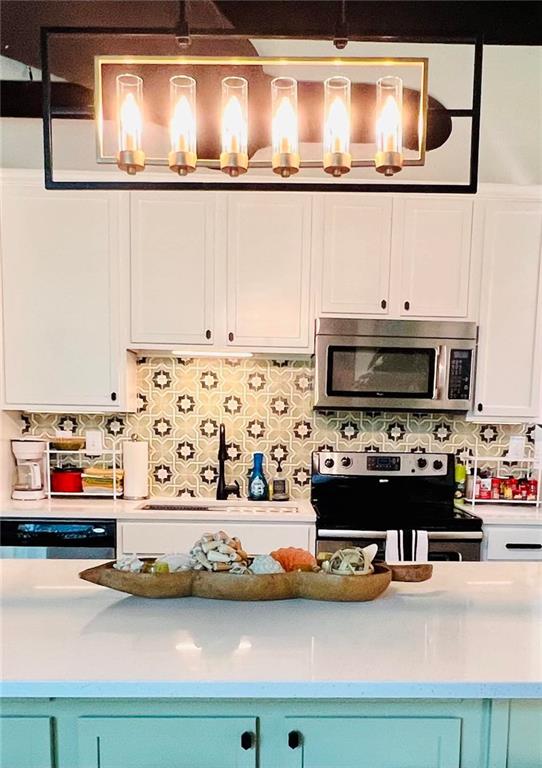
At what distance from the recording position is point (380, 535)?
8.62ft

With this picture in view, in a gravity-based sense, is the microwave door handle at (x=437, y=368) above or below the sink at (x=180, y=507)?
above

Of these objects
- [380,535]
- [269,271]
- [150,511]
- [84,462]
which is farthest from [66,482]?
[380,535]

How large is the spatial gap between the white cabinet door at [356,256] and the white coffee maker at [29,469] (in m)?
1.76

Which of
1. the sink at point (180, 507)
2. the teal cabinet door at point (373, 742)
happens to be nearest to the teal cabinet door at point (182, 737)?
the teal cabinet door at point (373, 742)

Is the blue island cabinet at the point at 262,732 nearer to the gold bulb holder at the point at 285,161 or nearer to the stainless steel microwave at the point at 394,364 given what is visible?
the gold bulb holder at the point at 285,161

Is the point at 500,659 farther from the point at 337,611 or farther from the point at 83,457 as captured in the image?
the point at 83,457

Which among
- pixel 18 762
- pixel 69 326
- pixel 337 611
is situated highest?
pixel 69 326

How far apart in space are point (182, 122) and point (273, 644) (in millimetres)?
1200

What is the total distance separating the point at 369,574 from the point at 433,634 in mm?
214

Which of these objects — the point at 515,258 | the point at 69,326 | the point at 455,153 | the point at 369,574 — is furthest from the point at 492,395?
the point at 69,326

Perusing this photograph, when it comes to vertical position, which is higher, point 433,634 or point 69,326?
point 69,326

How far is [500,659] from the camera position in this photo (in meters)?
1.13

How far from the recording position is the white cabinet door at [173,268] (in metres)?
2.87

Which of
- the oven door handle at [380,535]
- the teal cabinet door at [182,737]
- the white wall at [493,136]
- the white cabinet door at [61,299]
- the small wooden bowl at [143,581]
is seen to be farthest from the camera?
the white cabinet door at [61,299]
